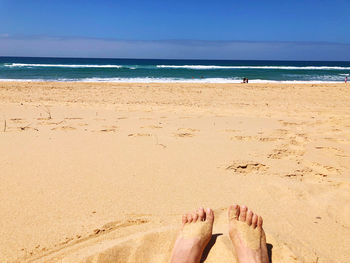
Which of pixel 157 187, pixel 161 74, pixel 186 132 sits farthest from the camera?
pixel 161 74

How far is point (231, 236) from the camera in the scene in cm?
181

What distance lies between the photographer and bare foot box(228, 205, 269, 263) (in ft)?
5.37

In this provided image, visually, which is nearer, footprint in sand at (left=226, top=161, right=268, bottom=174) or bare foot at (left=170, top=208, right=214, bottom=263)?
bare foot at (left=170, top=208, right=214, bottom=263)

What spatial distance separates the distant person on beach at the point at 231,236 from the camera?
1634 millimetres

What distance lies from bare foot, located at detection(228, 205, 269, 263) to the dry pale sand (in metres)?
0.06

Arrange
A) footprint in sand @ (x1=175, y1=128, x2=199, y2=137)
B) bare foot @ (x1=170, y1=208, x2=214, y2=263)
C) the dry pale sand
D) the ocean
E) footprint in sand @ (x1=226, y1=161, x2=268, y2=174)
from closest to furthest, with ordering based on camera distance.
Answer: bare foot @ (x1=170, y1=208, x2=214, y2=263) → the dry pale sand → footprint in sand @ (x1=226, y1=161, x2=268, y2=174) → footprint in sand @ (x1=175, y1=128, x2=199, y2=137) → the ocean

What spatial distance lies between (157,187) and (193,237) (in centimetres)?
80

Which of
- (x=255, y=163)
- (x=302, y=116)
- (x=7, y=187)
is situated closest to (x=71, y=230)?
(x=7, y=187)

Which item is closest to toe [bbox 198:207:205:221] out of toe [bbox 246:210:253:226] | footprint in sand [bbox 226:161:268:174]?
toe [bbox 246:210:253:226]

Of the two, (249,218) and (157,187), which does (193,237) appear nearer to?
(249,218)

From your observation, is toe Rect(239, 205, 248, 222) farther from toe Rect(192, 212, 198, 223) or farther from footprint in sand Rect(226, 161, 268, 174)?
footprint in sand Rect(226, 161, 268, 174)

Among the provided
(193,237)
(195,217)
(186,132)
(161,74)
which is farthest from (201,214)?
(161,74)

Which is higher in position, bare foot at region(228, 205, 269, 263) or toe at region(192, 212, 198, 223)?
toe at region(192, 212, 198, 223)

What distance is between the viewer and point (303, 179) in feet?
8.95
